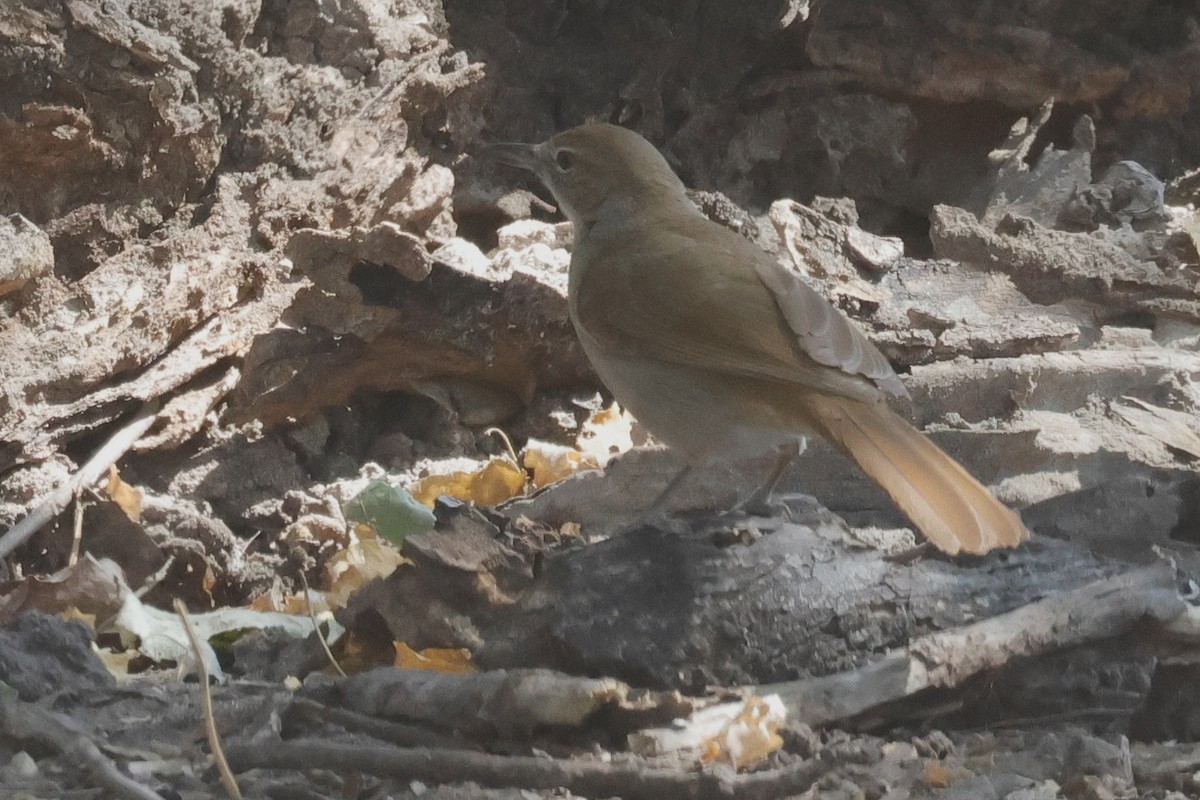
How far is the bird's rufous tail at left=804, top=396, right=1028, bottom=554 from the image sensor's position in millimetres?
2572

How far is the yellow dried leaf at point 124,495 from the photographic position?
3.76 meters

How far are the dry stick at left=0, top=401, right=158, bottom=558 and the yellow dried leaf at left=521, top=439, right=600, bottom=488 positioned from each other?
1.20 metres

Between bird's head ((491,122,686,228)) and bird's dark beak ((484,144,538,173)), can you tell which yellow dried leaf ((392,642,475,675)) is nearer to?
bird's head ((491,122,686,228))

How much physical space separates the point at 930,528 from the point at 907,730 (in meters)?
0.44

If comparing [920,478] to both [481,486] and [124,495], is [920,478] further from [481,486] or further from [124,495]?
[124,495]

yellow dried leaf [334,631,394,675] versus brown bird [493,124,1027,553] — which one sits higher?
brown bird [493,124,1027,553]

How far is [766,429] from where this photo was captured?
129 inches

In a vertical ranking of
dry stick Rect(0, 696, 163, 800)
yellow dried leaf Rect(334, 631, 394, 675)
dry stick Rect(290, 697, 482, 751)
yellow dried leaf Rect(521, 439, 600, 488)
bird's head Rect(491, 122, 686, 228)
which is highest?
bird's head Rect(491, 122, 686, 228)

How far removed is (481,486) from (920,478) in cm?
174

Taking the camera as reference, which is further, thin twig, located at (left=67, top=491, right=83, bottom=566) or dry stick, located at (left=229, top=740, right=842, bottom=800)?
thin twig, located at (left=67, top=491, right=83, bottom=566)

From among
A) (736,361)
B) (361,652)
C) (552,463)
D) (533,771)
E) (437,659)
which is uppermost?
(736,361)

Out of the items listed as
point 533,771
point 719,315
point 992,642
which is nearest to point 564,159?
point 719,315

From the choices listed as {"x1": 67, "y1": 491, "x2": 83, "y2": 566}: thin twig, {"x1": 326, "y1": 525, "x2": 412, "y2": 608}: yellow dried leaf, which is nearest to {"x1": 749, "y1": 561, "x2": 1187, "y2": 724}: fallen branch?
{"x1": 326, "y1": 525, "x2": 412, "y2": 608}: yellow dried leaf

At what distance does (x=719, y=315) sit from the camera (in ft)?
10.7
